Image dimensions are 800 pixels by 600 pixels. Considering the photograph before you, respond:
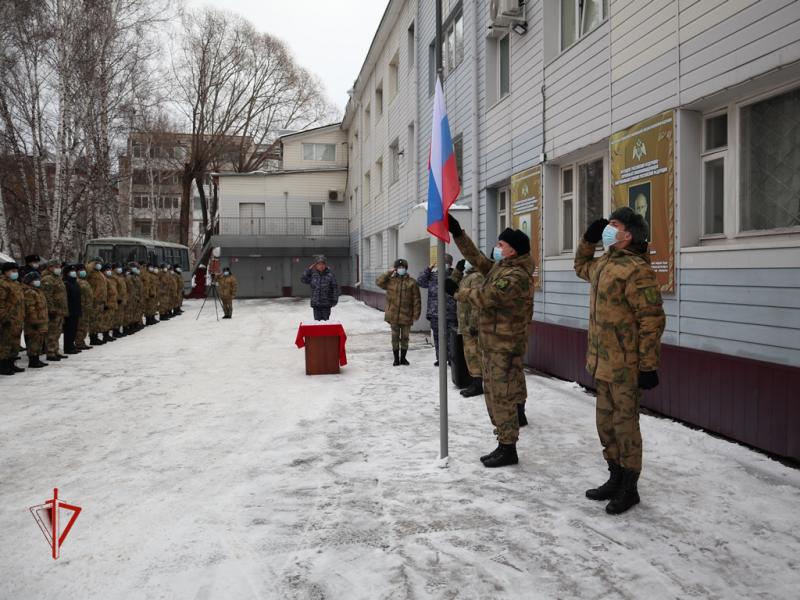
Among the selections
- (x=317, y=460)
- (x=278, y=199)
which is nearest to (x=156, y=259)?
(x=278, y=199)

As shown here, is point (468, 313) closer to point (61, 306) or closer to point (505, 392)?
point (505, 392)

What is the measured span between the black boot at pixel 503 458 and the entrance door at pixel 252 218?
30861mm

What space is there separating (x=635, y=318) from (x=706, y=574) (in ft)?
4.95

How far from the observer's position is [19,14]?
56.4 ft

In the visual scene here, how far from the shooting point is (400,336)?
32.6ft

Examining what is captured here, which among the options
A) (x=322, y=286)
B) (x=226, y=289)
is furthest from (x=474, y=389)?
(x=226, y=289)

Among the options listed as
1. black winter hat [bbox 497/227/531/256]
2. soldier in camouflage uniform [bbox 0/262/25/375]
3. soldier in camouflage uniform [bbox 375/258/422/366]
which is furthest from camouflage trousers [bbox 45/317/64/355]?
black winter hat [bbox 497/227/531/256]

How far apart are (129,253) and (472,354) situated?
22.0 m

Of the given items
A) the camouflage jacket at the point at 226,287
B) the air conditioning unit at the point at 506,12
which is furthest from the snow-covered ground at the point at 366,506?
the camouflage jacket at the point at 226,287

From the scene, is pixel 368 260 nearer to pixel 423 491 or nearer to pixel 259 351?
pixel 259 351

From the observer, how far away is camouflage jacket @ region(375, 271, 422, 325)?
31.9 feet

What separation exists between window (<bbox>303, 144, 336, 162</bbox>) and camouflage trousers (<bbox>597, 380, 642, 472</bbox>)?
33830 mm

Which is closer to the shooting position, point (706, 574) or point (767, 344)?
point (706, 574)

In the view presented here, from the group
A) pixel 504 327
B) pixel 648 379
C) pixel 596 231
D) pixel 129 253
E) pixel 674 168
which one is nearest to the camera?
pixel 648 379
